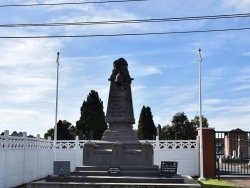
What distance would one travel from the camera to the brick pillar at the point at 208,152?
2173 centimetres

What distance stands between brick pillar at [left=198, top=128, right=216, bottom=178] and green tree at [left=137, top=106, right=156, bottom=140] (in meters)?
26.8

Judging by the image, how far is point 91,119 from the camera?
45.1 m

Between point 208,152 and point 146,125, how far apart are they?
92.9 ft

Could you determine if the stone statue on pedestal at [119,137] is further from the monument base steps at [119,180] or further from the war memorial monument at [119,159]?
the monument base steps at [119,180]

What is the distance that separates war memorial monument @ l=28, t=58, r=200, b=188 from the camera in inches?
480

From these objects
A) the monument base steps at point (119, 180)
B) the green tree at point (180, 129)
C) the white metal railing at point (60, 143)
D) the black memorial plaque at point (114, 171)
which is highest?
the green tree at point (180, 129)

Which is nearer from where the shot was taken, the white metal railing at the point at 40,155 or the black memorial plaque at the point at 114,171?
the black memorial plaque at the point at 114,171

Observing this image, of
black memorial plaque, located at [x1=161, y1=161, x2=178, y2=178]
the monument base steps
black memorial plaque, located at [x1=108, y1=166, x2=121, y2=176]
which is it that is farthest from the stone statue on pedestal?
black memorial plaque, located at [x1=161, y1=161, x2=178, y2=178]

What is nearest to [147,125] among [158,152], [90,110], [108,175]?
[90,110]

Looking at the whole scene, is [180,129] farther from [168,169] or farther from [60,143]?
[168,169]

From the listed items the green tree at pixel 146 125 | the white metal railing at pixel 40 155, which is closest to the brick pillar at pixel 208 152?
the white metal railing at pixel 40 155

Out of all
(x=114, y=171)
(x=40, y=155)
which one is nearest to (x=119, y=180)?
(x=114, y=171)

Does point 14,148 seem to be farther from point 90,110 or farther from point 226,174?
point 90,110

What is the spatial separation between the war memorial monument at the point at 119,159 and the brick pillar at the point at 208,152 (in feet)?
25.6
